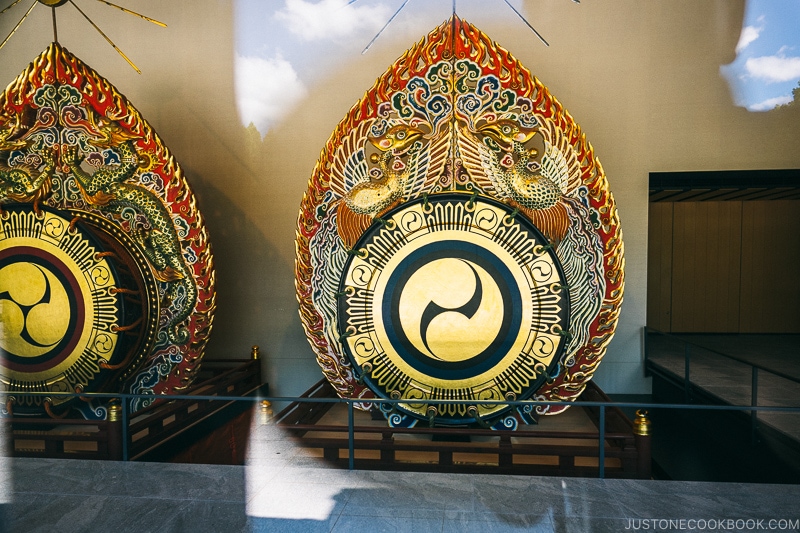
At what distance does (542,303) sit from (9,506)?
8.75 ft

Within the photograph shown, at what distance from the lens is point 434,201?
103 inches

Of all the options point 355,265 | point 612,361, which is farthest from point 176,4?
point 612,361

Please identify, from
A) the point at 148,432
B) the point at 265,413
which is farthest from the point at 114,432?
the point at 265,413

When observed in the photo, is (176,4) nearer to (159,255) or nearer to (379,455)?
(159,255)

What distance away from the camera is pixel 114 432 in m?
2.49

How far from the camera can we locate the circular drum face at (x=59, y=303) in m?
2.75

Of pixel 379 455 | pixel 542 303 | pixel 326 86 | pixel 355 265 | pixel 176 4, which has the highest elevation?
pixel 176 4

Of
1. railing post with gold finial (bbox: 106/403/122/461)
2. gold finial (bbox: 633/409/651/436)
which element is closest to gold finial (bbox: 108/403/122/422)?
railing post with gold finial (bbox: 106/403/122/461)

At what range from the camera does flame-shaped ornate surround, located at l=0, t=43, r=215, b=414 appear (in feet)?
9.17

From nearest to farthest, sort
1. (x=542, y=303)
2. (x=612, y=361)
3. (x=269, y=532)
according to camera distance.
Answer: (x=269, y=532) < (x=542, y=303) < (x=612, y=361)

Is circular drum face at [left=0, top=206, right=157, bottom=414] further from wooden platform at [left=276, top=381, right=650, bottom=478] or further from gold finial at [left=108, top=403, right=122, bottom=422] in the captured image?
wooden platform at [left=276, top=381, right=650, bottom=478]

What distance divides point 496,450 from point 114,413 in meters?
2.01

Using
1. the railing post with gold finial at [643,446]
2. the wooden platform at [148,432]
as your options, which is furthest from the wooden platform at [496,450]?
the wooden platform at [148,432]

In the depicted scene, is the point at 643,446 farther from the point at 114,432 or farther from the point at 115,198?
the point at 115,198
